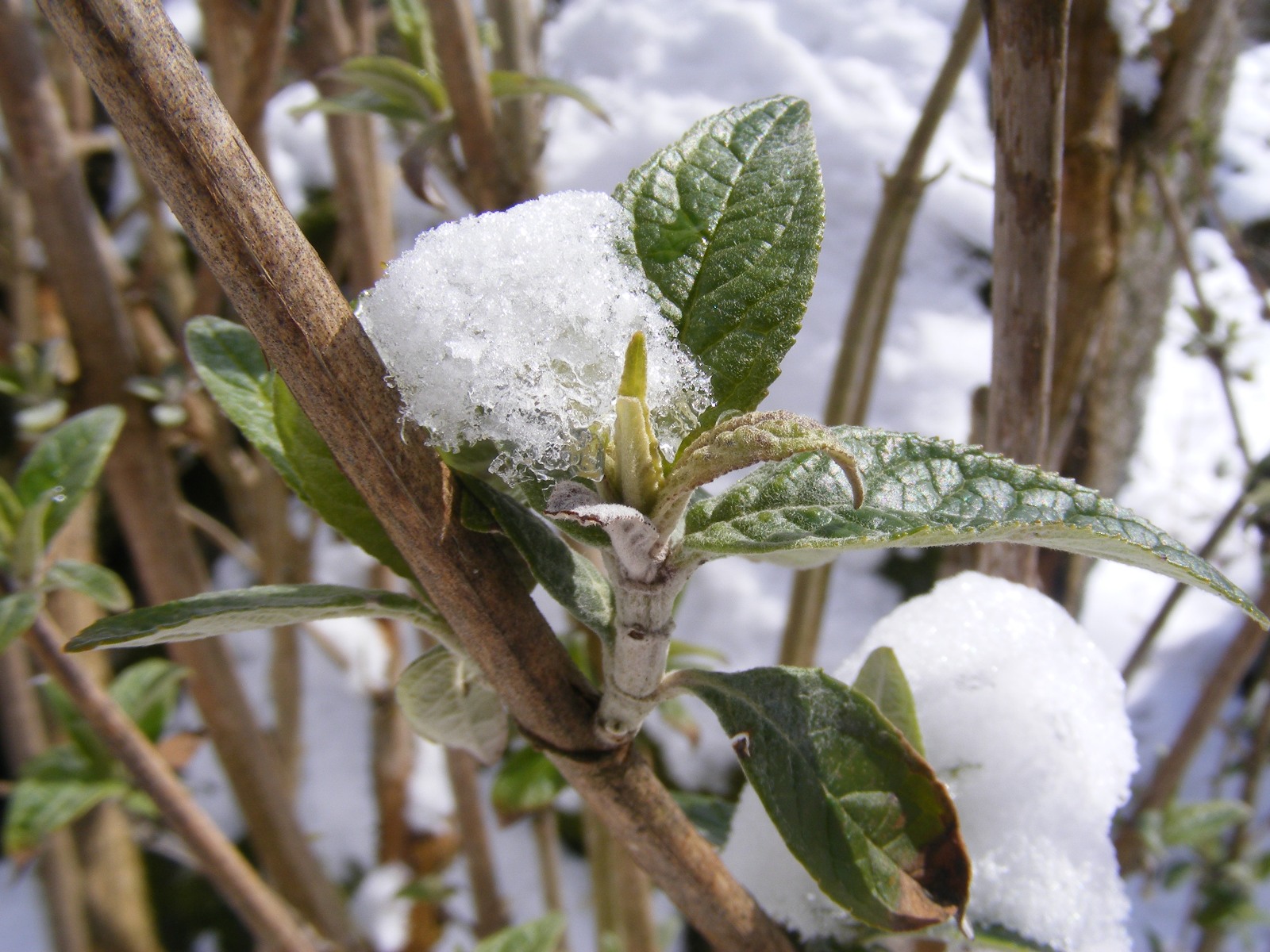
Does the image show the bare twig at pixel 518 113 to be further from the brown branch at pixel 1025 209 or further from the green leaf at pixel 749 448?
the green leaf at pixel 749 448

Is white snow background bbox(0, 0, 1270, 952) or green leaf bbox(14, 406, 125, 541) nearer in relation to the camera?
green leaf bbox(14, 406, 125, 541)

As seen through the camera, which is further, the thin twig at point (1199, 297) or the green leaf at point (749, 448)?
the thin twig at point (1199, 297)

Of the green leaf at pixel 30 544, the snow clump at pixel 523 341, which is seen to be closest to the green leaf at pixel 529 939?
the green leaf at pixel 30 544

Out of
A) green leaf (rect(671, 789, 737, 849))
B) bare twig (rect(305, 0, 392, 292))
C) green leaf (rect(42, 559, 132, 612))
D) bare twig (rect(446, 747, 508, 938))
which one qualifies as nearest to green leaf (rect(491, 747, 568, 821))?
bare twig (rect(446, 747, 508, 938))

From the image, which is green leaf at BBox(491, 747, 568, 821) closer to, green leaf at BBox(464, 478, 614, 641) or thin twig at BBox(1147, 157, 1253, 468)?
green leaf at BBox(464, 478, 614, 641)

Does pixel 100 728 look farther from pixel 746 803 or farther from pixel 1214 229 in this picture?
pixel 1214 229

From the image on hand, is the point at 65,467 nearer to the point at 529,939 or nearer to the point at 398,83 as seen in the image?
the point at 398,83

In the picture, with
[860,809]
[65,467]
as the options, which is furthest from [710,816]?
[65,467]
